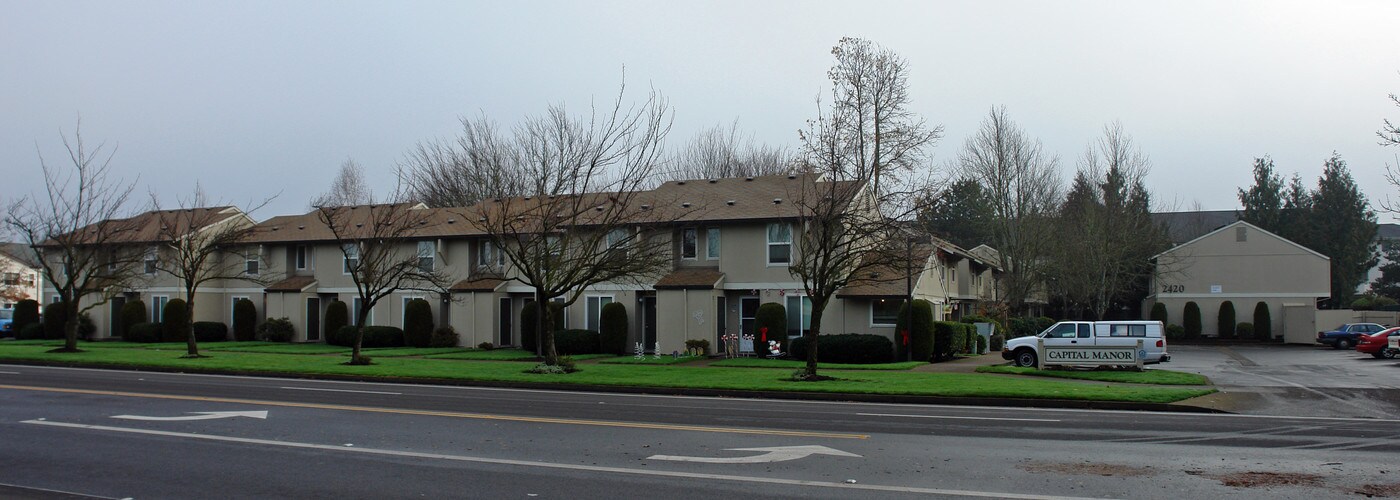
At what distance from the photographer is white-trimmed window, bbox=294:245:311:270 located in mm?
47281

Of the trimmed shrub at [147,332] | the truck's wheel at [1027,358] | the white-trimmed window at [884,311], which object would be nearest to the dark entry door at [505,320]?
the white-trimmed window at [884,311]

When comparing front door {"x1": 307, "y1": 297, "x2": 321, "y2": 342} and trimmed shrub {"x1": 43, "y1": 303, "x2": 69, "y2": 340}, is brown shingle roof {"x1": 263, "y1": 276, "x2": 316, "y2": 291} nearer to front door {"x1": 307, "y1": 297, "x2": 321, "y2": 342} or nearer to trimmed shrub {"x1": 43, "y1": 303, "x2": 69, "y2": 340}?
front door {"x1": 307, "y1": 297, "x2": 321, "y2": 342}

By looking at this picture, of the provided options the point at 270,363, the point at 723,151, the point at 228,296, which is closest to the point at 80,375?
the point at 270,363

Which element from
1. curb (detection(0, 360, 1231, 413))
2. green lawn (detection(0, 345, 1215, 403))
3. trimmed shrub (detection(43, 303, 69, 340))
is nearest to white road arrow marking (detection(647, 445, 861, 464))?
curb (detection(0, 360, 1231, 413))

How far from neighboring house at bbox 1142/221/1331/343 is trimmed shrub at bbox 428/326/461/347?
136 feet

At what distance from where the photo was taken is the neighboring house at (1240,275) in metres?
58.0

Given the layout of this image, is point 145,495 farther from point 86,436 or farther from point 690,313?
point 690,313

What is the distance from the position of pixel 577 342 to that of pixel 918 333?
12.5 meters

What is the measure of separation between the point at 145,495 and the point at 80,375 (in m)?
20.2

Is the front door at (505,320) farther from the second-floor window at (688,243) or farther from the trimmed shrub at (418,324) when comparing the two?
the second-floor window at (688,243)

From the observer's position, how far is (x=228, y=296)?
163 ft

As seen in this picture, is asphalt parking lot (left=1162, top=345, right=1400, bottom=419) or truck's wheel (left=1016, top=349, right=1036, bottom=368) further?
truck's wheel (left=1016, top=349, right=1036, bottom=368)

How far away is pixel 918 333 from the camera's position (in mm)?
34250

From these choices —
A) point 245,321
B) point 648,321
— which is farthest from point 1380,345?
point 245,321
